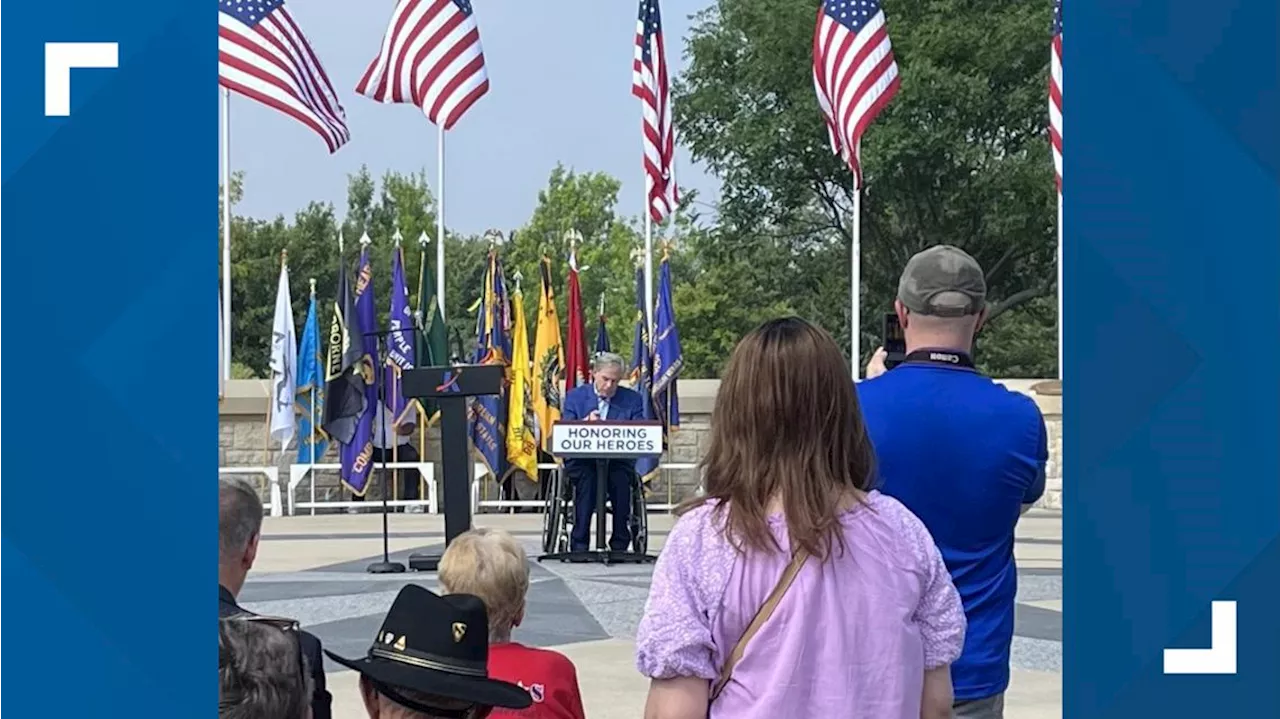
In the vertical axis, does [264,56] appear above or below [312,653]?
above

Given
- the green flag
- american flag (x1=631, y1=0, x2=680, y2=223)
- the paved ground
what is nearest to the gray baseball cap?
the paved ground

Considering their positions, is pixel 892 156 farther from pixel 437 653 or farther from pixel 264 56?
pixel 437 653

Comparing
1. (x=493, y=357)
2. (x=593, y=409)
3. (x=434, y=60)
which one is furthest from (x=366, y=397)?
(x=593, y=409)

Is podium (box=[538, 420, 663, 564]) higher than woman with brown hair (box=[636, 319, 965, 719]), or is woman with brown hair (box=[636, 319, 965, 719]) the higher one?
woman with brown hair (box=[636, 319, 965, 719])

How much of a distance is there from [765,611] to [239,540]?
4.61ft

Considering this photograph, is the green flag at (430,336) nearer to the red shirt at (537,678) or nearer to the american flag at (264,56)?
the american flag at (264,56)

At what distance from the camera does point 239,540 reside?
12.2 feet

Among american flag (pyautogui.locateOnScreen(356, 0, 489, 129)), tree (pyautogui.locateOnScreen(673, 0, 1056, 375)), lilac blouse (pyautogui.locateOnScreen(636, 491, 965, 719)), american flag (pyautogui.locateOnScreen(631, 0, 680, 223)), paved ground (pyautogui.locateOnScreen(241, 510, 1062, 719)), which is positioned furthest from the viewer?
tree (pyautogui.locateOnScreen(673, 0, 1056, 375))

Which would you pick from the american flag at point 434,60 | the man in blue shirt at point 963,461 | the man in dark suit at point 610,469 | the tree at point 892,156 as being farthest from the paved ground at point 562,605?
the tree at point 892,156
